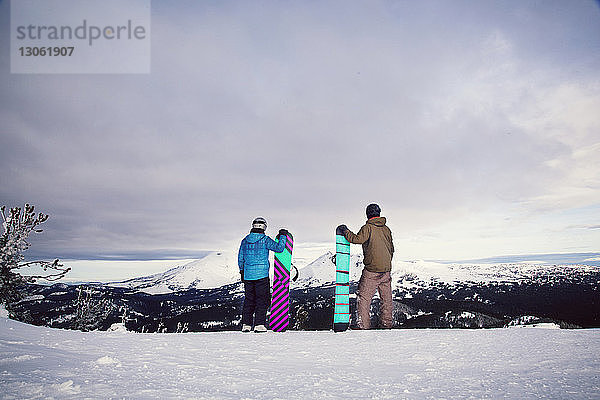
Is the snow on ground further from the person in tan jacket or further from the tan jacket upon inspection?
the tan jacket

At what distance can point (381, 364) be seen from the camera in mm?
→ 4383

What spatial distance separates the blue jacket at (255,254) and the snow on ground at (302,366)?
2672mm

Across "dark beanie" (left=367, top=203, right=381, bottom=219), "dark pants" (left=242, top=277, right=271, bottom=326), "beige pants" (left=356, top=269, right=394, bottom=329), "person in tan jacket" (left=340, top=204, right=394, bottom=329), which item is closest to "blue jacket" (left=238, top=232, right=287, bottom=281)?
"dark pants" (left=242, top=277, right=271, bottom=326)

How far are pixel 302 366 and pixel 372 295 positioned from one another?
14.9 feet

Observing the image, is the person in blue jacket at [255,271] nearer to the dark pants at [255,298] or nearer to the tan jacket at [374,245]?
the dark pants at [255,298]

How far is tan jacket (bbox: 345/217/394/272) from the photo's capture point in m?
8.46

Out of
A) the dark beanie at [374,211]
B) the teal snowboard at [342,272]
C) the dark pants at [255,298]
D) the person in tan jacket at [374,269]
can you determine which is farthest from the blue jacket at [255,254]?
the dark beanie at [374,211]

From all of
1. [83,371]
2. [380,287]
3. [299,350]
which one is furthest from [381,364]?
[380,287]

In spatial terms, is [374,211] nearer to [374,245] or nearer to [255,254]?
[374,245]

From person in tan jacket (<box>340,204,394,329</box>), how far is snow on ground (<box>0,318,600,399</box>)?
2.14 metres

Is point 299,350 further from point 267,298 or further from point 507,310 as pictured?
point 507,310

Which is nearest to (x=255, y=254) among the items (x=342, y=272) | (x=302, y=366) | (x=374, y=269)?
(x=342, y=272)

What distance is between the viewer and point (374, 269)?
8.44 m

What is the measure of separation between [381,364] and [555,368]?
1.95 meters
